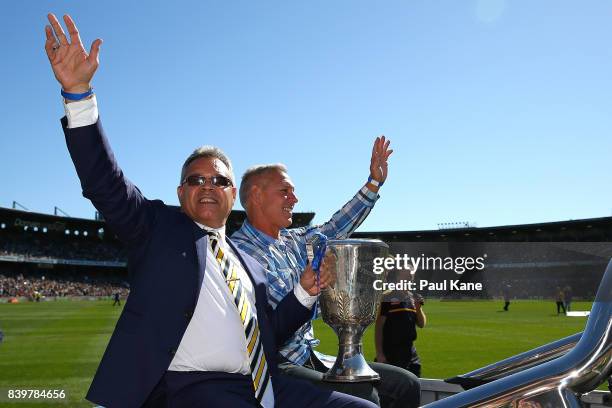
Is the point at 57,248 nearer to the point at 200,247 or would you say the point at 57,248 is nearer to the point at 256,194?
the point at 256,194

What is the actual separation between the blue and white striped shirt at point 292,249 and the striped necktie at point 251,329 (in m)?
0.28

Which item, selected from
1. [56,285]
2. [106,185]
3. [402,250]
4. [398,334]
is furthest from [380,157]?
[56,285]

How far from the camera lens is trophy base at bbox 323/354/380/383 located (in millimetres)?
1640

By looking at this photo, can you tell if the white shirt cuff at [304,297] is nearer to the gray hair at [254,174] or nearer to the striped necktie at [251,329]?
the striped necktie at [251,329]

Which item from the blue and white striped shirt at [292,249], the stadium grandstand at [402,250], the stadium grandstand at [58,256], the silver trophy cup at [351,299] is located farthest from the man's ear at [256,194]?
the stadium grandstand at [58,256]

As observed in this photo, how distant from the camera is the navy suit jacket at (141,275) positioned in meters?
1.71

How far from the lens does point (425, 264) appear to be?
39.2 metres

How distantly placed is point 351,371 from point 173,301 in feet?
1.92

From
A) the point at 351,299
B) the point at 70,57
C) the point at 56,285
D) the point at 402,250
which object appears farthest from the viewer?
the point at 56,285

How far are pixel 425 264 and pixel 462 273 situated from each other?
12.4 feet

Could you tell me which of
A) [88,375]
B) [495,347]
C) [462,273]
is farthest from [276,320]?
[462,273]

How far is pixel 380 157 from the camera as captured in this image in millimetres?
3016

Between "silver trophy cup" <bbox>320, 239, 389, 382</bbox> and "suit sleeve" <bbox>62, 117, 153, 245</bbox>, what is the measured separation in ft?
2.14

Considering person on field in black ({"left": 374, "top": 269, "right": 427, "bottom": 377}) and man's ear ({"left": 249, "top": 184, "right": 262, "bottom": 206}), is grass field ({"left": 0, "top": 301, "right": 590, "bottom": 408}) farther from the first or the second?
man's ear ({"left": 249, "top": 184, "right": 262, "bottom": 206})
